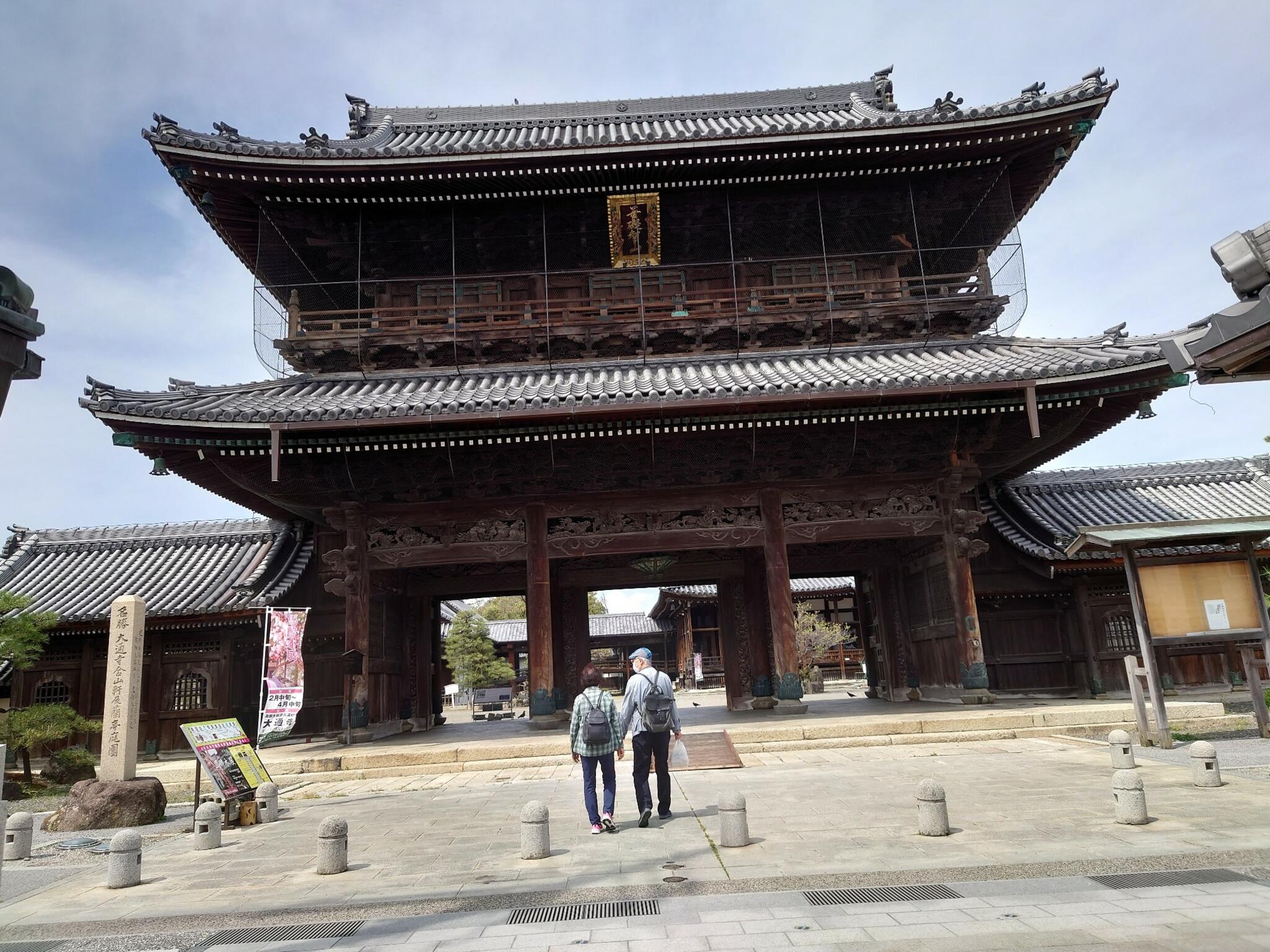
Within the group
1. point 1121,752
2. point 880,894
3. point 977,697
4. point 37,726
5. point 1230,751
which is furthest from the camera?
point 977,697

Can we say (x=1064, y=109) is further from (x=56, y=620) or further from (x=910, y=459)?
(x=56, y=620)

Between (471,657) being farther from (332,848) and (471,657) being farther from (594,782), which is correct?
(332,848)

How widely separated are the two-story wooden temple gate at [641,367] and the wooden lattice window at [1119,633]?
3954mm

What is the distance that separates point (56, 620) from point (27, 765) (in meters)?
2.89

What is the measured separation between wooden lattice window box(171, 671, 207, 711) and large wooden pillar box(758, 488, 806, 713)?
13.2 m

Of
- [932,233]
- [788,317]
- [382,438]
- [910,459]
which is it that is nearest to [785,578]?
[910,459]

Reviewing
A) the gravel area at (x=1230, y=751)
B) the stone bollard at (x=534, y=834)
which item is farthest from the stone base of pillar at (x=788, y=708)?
the stone bollard at (x=534, y=834)

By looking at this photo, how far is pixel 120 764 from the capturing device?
1098cm

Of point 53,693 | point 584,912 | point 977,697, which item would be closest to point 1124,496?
point 977,697

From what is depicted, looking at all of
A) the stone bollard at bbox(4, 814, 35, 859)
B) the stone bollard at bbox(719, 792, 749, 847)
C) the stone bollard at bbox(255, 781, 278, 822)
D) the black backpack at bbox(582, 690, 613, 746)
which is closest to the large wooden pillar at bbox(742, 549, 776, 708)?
the black backpack at bbox(582, 690, 613, 746)

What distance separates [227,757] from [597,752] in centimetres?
560

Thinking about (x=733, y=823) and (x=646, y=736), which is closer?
(x=733, y=823)

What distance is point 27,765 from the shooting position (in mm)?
15398

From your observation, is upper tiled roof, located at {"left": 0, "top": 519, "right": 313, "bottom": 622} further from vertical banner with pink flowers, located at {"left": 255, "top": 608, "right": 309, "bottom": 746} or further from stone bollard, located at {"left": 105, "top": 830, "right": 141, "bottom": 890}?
stone bollard, located at {"left": 105, "top": 830, "right": 141, "bottom": 890}
